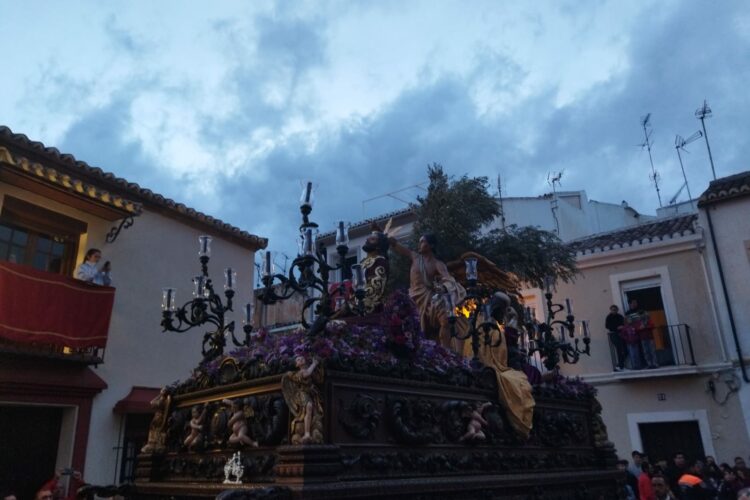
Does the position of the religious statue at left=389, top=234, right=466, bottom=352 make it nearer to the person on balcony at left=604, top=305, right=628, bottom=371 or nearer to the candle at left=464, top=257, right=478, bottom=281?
the candle at left=464, top=257, right=478, bottom=281

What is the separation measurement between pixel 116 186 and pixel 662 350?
12846 millimetres

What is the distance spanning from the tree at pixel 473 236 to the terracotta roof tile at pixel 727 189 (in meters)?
3.81

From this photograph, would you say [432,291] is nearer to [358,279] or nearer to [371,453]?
[358,279]

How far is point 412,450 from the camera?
15.7 feet

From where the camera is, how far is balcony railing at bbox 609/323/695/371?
14.1 m

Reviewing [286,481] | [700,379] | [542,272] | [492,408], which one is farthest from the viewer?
[700,379]

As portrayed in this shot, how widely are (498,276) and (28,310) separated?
23.7 ft

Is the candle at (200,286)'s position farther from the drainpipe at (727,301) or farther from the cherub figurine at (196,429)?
the drainpipe at (727,301)

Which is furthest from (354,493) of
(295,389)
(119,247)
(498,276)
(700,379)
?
(700,379)

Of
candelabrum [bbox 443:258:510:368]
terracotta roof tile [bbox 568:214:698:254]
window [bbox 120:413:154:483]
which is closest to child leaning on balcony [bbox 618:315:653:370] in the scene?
Answer: terracotta roof tile [bbox 568:214:698:254]

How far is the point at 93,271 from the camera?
34.4 feet

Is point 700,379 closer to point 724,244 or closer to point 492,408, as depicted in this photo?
point 724,244

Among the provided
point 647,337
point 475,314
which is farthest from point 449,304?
point 647,337

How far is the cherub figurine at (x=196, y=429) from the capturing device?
16.7 ft
